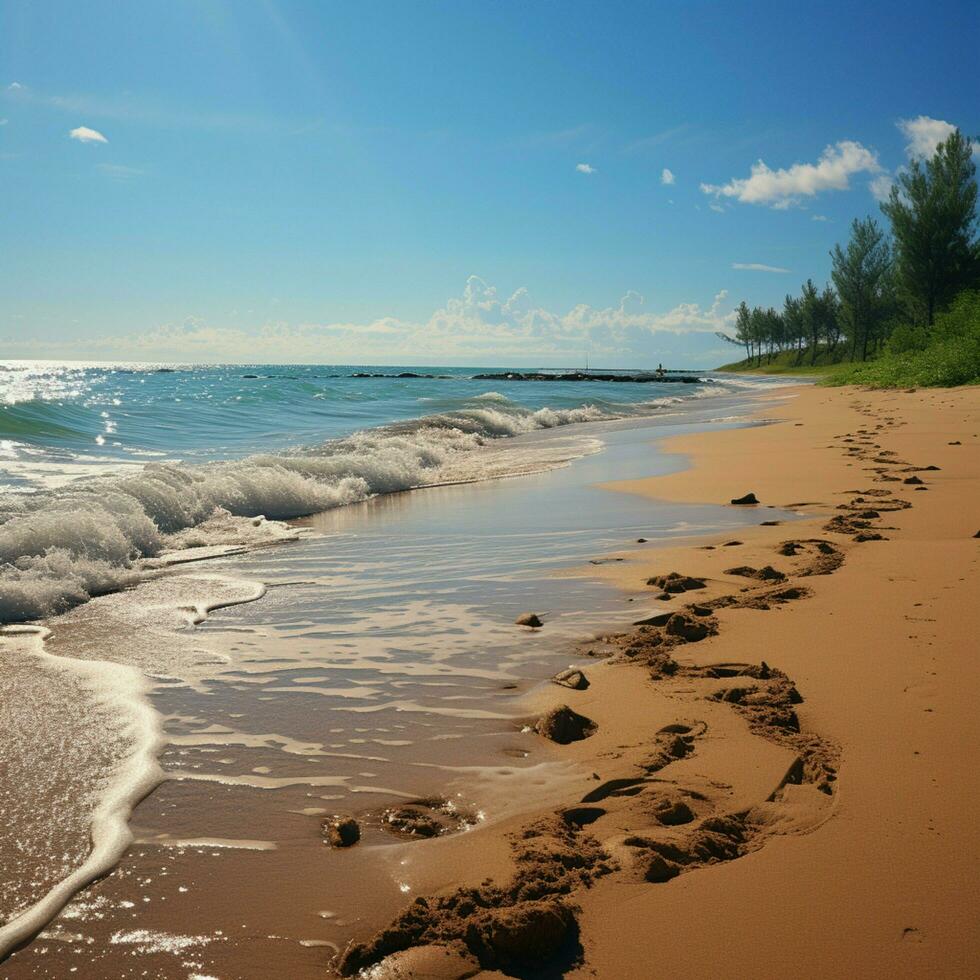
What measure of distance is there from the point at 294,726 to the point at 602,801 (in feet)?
4.56

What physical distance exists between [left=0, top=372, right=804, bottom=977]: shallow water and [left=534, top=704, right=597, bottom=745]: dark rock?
0.08 meters

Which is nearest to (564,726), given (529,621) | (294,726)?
(294,726)

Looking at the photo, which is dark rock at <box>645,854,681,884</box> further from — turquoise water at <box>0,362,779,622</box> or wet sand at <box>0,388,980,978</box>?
turquoise water at <box>0,362,779,622</box>

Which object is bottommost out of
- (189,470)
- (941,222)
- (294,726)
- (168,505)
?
(294,726)

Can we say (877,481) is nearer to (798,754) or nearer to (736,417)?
(798,754)

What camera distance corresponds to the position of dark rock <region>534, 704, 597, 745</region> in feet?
9.87

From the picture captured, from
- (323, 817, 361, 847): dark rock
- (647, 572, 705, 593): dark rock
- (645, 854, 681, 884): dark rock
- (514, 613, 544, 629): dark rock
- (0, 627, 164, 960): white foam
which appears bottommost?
(0, 627, 164, 960): white foam

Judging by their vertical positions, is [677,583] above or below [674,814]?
above

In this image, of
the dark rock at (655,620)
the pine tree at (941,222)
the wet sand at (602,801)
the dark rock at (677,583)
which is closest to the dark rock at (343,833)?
the wet sand at (602,801)

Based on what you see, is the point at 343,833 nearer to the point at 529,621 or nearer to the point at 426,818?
the point at 426,818

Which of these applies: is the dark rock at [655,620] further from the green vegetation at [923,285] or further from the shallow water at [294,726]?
the green vegetation at [923,285]

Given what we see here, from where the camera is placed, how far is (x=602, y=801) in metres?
2.55

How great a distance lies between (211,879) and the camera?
7.21 ft

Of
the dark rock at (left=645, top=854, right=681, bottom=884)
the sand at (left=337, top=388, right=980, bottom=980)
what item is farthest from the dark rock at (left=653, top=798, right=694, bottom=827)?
the dark rock at (left=645, top=854, right=681, bottom=884)
